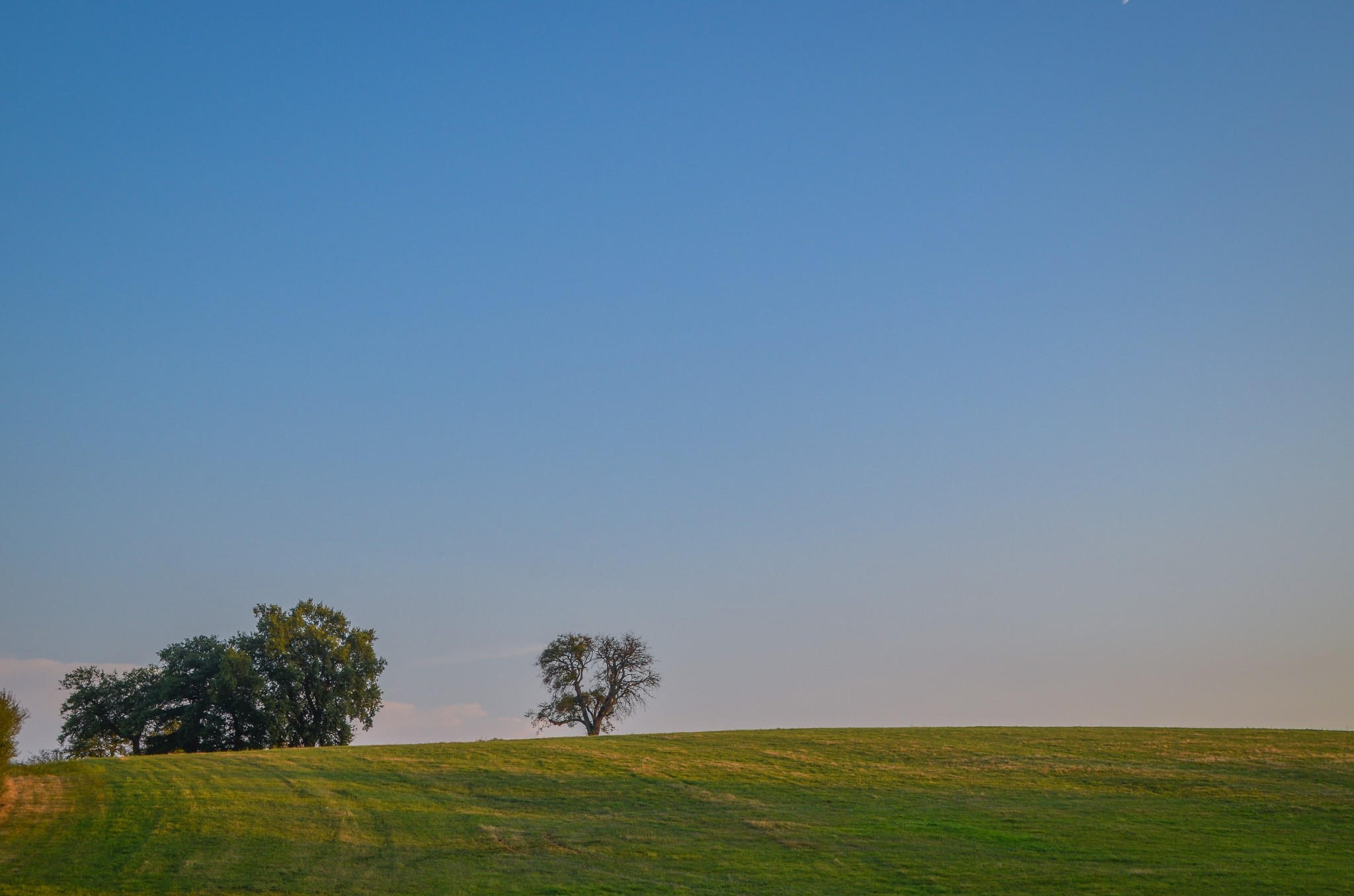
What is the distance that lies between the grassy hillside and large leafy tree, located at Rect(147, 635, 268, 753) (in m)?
15.1

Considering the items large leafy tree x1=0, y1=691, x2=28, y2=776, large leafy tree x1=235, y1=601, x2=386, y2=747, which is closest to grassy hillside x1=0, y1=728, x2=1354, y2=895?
large leafy tree x1=0, y1=691, x2=28, y2=776

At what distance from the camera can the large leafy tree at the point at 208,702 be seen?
60594 millimetres

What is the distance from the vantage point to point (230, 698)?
61.5 meters

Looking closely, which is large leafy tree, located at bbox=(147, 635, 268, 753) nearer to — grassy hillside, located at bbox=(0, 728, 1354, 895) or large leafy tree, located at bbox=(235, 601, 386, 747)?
large leafy tree, located at bbox=(235, 601, 386, 747)

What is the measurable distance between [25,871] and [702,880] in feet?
58.8

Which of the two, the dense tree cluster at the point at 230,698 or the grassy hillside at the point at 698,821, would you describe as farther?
the dense tree cluster at the point at 230,698

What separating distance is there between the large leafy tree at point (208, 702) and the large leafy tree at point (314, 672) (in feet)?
5.08

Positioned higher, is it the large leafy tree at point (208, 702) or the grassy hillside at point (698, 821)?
the large leafy tree at point (208, 702)

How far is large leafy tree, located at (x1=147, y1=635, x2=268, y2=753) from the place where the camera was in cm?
6059

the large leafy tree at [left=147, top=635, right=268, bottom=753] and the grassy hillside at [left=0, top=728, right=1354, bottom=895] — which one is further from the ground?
the large leafy tree at [left=147, top=635, right=268, bottom=753]

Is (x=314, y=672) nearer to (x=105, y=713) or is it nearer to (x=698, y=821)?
(x=105, y=713)

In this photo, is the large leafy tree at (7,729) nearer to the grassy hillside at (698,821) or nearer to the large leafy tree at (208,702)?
the grassy hillside at (698,821)

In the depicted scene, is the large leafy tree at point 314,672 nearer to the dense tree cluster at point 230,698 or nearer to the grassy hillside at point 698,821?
the dense tree cluster at point 230,698

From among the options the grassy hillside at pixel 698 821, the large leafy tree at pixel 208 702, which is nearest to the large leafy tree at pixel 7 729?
the grassy hillside at pixel 698 821
